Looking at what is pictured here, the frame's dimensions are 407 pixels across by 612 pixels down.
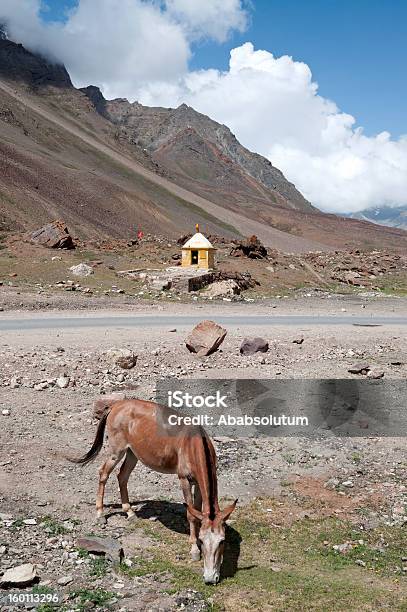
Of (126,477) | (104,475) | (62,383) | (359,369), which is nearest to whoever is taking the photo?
(104,475)

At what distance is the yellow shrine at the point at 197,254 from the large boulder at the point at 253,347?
857 inches

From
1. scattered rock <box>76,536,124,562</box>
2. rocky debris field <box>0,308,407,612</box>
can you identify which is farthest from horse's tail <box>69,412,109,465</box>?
scattered rock <box>76,536,124,562</box>

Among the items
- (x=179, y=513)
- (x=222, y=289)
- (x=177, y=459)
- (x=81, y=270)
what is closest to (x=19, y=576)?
(x=177, y=459)

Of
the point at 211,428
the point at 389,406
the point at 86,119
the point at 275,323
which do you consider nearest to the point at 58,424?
the point at 211,428

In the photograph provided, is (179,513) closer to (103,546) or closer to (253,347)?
(103,546)

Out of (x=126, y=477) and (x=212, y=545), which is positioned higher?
(x=126, y=477)

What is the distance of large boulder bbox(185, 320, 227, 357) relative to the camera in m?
19.8

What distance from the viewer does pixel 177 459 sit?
Result: 938 cm

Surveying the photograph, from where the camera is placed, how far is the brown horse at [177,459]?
8102 millimetres

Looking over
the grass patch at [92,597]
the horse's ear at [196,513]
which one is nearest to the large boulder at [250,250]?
the horse's ear at [196,513]

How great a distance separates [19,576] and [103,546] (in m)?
1.27

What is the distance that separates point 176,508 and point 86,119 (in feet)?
550

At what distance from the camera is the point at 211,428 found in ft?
47.5

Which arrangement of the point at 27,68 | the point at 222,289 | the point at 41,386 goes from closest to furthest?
the point at 41,386, the point at 222,289, the point at 27,68
